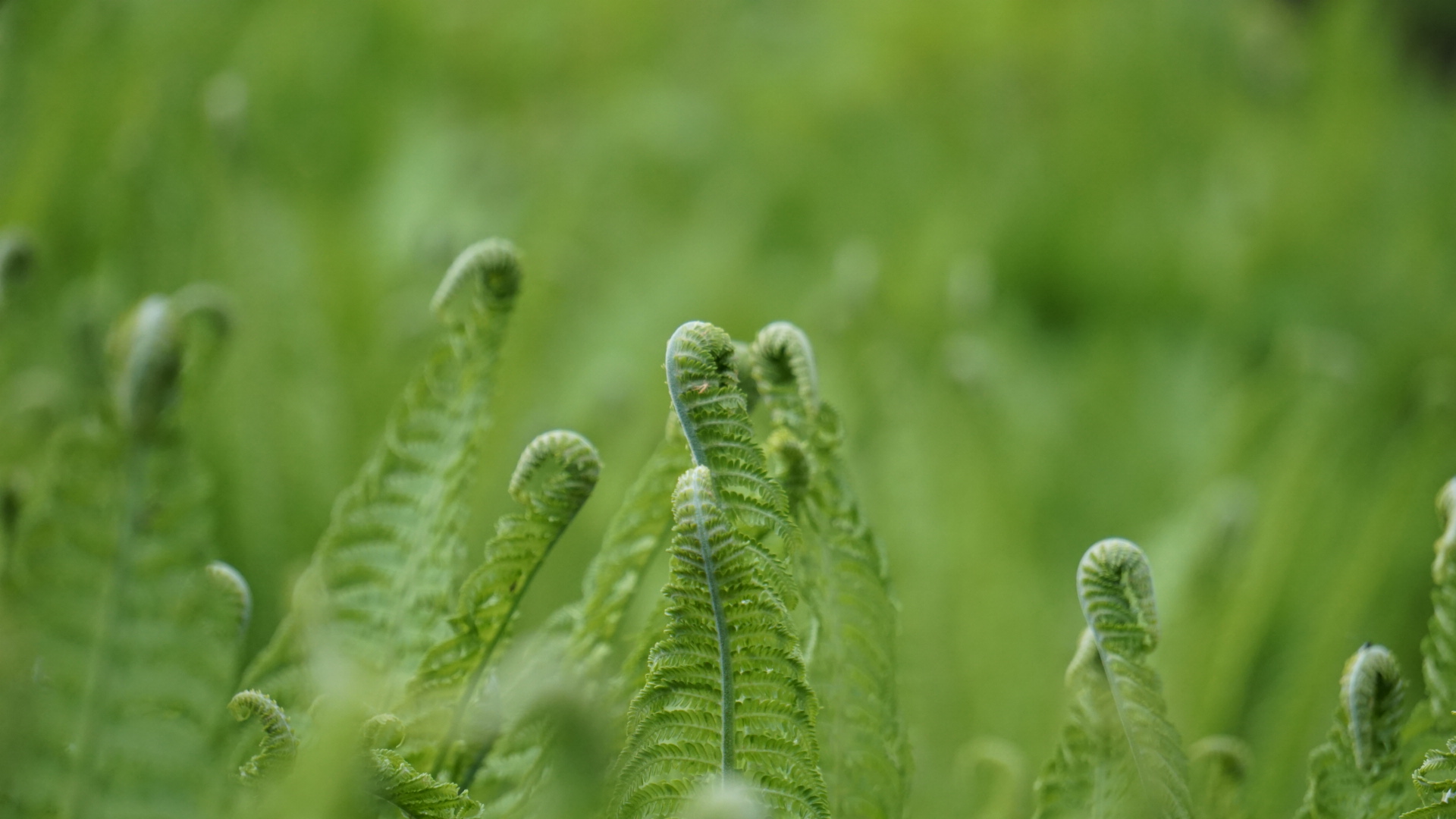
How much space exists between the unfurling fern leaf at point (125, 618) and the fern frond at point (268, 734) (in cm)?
4

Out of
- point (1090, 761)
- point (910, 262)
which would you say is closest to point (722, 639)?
point (1090, 761)

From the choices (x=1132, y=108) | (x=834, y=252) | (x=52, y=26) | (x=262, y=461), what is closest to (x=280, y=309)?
(x=262, y=461)

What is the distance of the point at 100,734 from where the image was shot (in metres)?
0.29

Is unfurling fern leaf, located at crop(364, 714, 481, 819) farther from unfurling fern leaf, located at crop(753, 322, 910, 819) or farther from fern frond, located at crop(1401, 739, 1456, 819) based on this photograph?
fern frond, located at crop(1401, 739, 1456, 819)

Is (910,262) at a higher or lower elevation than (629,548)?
higher

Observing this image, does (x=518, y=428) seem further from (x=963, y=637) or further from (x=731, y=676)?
(x=731, y=676)

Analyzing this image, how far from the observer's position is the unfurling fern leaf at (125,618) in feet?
0.95

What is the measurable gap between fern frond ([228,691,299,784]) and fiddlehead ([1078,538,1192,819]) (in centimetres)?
19

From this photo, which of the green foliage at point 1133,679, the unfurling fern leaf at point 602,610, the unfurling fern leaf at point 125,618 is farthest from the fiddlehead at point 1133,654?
the unfurling fern leaf at point 125,618

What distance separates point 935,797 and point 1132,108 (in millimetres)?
919

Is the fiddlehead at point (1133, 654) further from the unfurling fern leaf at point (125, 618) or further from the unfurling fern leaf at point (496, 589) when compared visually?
the unfurling fern leaf at point (125, 618)

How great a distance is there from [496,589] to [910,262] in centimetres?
76

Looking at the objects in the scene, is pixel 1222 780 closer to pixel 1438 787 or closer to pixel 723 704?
pixel 1438 787

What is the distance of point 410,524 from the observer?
351 millimetres
